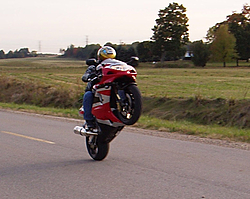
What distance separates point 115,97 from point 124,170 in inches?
47.9

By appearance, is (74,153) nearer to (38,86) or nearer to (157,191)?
(157,191)

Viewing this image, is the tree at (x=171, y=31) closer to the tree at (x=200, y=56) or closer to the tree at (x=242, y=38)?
the tree at (x=200, y=56)

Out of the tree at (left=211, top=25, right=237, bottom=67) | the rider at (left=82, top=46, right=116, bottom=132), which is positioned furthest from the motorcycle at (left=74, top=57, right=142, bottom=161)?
the tree at (left=211, top=25, right=237, bottom=67)

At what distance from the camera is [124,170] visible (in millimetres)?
7035

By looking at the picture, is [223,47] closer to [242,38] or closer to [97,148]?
[242,38]

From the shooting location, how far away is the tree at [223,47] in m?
78.1

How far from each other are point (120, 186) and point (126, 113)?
3.94 feet

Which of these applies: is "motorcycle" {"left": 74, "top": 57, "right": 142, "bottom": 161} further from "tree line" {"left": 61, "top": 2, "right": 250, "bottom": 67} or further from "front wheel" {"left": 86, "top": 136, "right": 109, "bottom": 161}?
"tree line" {"left": 61, "top": 2, "right": 250, "bottom": 67}

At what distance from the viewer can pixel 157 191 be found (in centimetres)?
579

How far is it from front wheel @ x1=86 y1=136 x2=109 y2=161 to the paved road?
121mm

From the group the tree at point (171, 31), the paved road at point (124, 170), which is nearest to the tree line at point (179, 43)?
the tree at point (171, 31)

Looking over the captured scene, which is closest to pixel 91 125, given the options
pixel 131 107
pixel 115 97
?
pixel 115 97

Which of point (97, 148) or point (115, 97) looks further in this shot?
point (97, 148)

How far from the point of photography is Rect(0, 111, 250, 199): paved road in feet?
19.1
